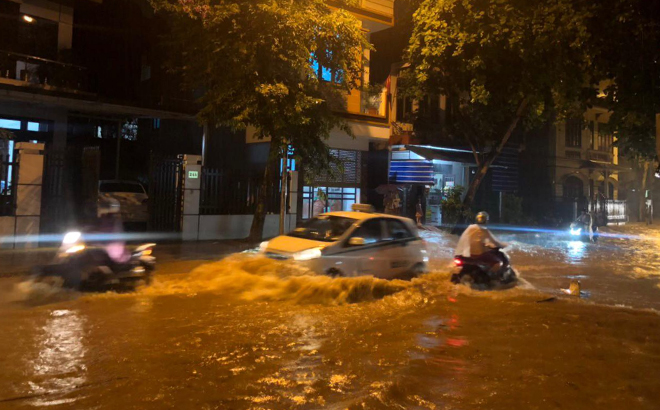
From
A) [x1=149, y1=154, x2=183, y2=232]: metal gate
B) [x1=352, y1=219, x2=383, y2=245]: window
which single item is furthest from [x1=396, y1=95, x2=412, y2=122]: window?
[x1=352, y1=219, x2=383, y2=245]: window

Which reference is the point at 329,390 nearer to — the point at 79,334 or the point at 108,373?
the point at 108,373

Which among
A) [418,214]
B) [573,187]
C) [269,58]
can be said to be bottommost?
[418,214]

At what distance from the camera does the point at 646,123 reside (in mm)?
12578

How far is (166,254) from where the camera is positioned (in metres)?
13.3

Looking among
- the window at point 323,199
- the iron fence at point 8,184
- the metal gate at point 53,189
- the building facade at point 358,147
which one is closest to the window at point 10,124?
the metal gate at point 53,189

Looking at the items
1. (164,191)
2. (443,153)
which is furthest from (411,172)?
(164,191)

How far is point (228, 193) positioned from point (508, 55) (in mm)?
10296

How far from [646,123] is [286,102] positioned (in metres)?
8.96

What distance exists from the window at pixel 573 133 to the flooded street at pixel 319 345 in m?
25.4

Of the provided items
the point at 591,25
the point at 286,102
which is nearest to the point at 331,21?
the point at 286,102

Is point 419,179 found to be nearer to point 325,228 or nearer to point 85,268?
point 325,228

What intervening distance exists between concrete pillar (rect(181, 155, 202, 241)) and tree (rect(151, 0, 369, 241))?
1747 millimetres

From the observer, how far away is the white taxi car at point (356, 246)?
8.80 meters

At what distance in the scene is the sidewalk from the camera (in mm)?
10921
